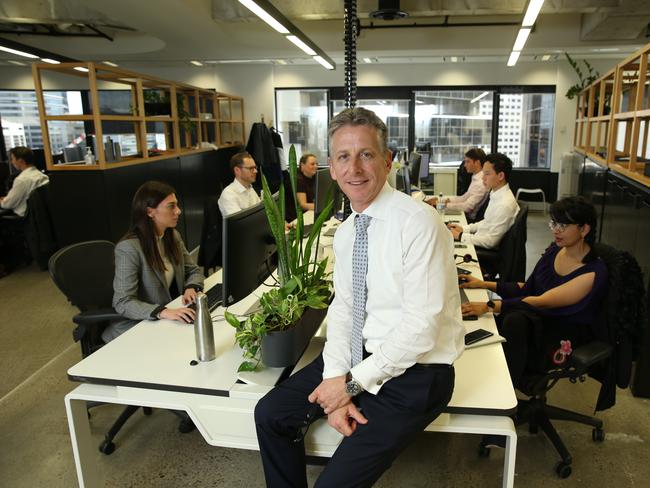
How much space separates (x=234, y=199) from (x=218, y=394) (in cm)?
252

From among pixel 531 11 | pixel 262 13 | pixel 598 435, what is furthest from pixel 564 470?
pixel 262 13

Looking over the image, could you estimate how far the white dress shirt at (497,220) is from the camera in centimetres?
358

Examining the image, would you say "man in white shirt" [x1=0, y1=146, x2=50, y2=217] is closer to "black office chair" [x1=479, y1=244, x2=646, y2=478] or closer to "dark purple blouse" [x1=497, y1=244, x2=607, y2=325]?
A: "dark purple blouse" [x1=497, y1=244, x2=607, y2=325]

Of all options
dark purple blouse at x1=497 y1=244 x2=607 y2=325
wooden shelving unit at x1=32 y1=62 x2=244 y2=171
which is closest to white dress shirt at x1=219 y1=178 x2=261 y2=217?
wooden shelving unit at x1=32 y1=62 x2=244 y2=171

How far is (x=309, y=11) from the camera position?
5.61m

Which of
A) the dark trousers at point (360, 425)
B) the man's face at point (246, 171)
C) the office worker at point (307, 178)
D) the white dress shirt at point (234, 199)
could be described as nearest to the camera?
the dark trousers at point (360, 425)

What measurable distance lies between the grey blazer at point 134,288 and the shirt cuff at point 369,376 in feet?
3.48

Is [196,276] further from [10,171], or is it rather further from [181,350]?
[10,171]

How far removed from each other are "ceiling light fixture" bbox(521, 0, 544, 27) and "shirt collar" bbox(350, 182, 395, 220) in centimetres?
295

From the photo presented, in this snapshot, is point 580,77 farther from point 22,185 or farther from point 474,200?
point 22,185

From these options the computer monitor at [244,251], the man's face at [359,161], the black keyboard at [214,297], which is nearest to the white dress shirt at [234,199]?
the black keyboard at [214,297]

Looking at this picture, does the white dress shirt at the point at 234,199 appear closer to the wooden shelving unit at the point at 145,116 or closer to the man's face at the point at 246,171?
the man's face at the point at 246,171

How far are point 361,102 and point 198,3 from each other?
456 cm

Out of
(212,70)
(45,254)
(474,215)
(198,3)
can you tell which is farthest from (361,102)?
(45,254)
